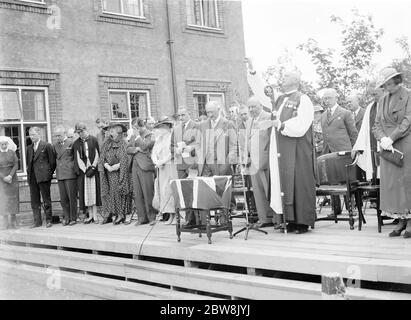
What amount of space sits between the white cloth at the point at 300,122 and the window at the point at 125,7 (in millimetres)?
7949

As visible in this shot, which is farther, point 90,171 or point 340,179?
point 90,171

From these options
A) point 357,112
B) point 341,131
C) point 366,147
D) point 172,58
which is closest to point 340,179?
point 366,147

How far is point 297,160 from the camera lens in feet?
20.6

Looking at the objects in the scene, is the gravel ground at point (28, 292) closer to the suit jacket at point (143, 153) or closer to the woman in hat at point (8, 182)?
the woman in hat at point (8, 182)

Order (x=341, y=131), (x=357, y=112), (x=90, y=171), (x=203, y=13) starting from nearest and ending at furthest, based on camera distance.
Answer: (x=341, y=131)
(x=357, y=112)
(x=90, y=171)
(x=203, y=13)

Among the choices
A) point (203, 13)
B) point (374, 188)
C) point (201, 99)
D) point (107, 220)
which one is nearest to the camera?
point (374, 188)

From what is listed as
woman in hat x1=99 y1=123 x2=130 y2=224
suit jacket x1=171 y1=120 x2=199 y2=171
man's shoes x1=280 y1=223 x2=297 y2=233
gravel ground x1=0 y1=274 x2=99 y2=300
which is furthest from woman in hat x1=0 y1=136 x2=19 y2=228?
man's shoes x1=280 y1=223 x2=297 y2=233

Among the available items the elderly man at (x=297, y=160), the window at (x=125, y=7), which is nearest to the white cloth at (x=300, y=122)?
the elderly man at (x=297, y=160)

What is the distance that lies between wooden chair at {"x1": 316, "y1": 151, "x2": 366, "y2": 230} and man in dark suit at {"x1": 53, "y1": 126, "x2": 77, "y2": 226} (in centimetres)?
473

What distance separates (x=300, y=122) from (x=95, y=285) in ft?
10.7

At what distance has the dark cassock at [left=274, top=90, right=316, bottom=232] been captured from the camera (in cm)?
620

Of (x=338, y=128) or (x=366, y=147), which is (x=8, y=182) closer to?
(x=338, y=128)

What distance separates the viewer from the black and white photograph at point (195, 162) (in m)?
5.37
